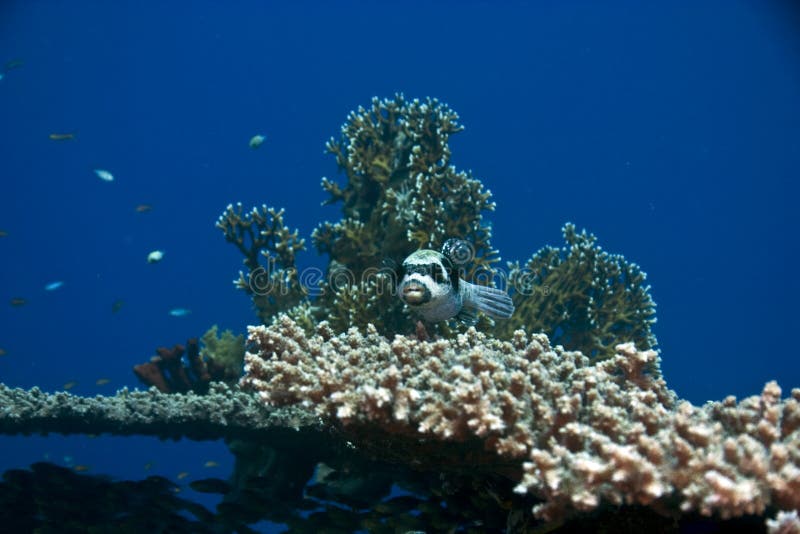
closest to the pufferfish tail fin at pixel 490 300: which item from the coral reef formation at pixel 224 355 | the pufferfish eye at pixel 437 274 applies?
the pufferfish eye at pixel 437 274

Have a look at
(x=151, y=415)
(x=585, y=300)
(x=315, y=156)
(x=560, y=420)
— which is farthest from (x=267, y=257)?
(x=315, y=156)

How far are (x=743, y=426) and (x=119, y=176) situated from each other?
74902 mm

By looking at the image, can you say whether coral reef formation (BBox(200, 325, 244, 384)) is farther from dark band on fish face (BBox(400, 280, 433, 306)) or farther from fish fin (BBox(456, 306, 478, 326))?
dark band on fish face (BBox(400, 280, 433, 306))

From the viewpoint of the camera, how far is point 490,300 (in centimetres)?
496

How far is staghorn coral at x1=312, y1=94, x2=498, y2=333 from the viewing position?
6.32 m

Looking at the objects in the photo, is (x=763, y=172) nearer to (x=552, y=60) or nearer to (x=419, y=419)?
(x=552, y=60)

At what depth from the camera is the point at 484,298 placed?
16.3 feet

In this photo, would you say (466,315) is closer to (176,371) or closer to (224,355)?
(224,355)

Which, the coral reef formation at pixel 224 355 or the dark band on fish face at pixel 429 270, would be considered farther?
the coral reef formation at pixel 224 355

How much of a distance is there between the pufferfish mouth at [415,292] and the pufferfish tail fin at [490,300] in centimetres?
80

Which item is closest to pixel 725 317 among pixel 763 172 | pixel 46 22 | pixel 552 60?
pixel 763 172

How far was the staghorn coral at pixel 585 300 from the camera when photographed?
24.5ft

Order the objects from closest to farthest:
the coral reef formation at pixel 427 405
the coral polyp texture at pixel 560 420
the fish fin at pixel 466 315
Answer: the coral polyp texture at pixel 560 420 → the coral reef formation at pixel 427 405 → the fish fin at pixel 466 315

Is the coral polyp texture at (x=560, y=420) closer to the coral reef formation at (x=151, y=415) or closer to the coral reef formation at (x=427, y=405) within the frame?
the coral reef formation at (x=427, y=405)
